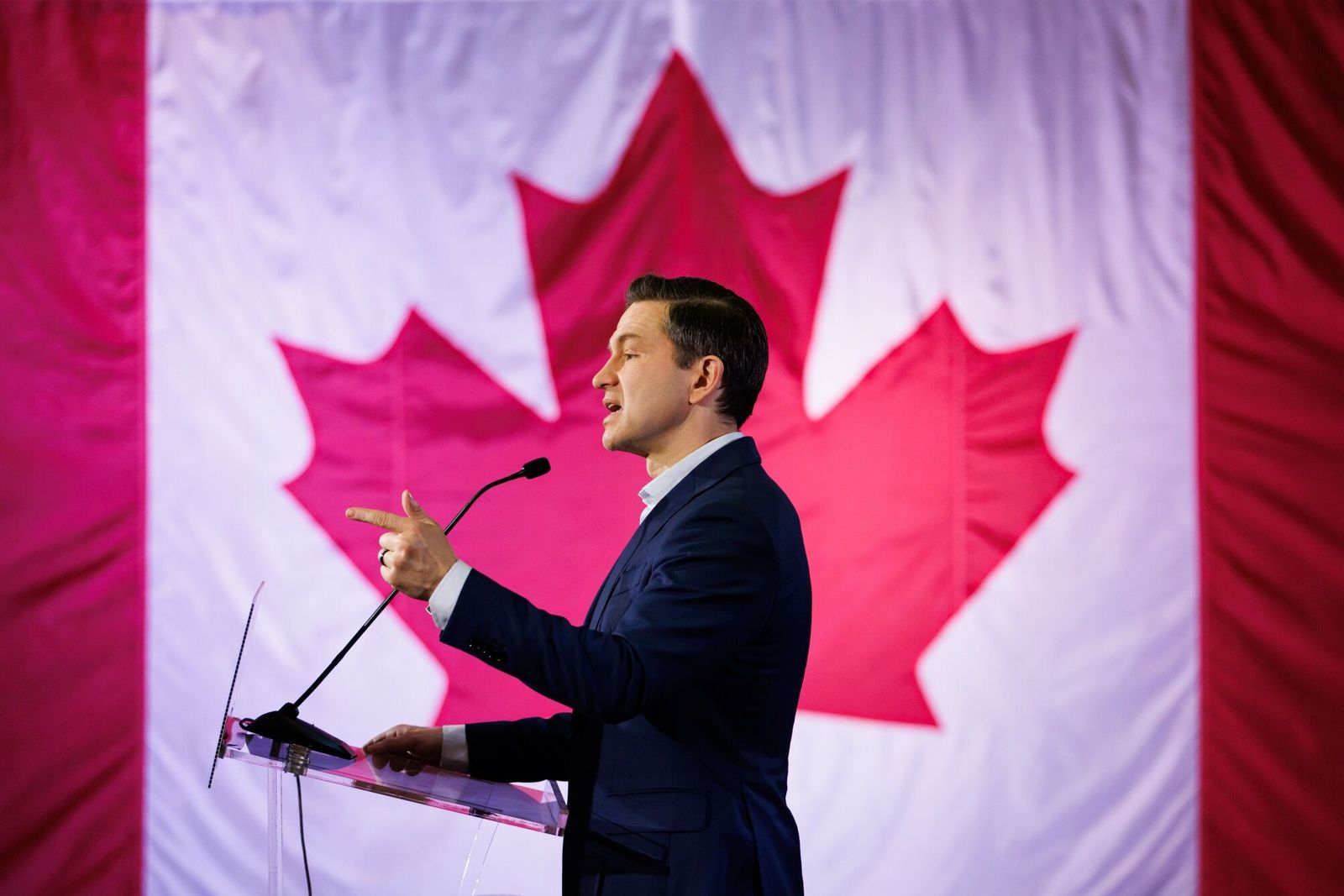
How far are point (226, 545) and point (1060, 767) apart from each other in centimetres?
184

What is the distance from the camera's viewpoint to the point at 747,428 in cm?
242

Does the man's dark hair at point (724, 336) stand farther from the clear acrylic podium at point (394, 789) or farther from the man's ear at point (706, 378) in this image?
the clear acrylic podium at point (394, 789)

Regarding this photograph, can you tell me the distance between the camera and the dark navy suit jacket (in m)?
1.13

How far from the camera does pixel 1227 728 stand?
233 cm

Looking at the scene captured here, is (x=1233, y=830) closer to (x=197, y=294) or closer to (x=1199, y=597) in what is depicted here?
(x=1199, y=597)

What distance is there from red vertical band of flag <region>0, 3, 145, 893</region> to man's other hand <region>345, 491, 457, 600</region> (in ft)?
5.18

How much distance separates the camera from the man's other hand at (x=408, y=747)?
1.36m

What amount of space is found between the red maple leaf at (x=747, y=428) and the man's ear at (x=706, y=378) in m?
0.93

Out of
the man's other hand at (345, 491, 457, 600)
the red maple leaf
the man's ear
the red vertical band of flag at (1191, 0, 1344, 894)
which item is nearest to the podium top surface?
the man's other hand at (345, 491, 457, 600)

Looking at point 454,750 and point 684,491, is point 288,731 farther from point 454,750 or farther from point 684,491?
point 684,491

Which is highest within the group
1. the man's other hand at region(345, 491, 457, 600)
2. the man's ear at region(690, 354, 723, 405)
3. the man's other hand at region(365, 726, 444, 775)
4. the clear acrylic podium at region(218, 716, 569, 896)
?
the man's ear at region(690, 354, 723, 405)

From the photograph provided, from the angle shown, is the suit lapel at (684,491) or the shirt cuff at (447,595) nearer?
the shirt cuff at (447,595)

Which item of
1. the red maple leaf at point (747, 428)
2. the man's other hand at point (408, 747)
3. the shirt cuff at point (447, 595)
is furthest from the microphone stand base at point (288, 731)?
the red maple leaf at point (747, 428)

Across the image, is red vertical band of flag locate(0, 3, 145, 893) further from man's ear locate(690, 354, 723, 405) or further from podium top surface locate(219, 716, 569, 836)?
man's ear locate(690, 354, 723, 405)
